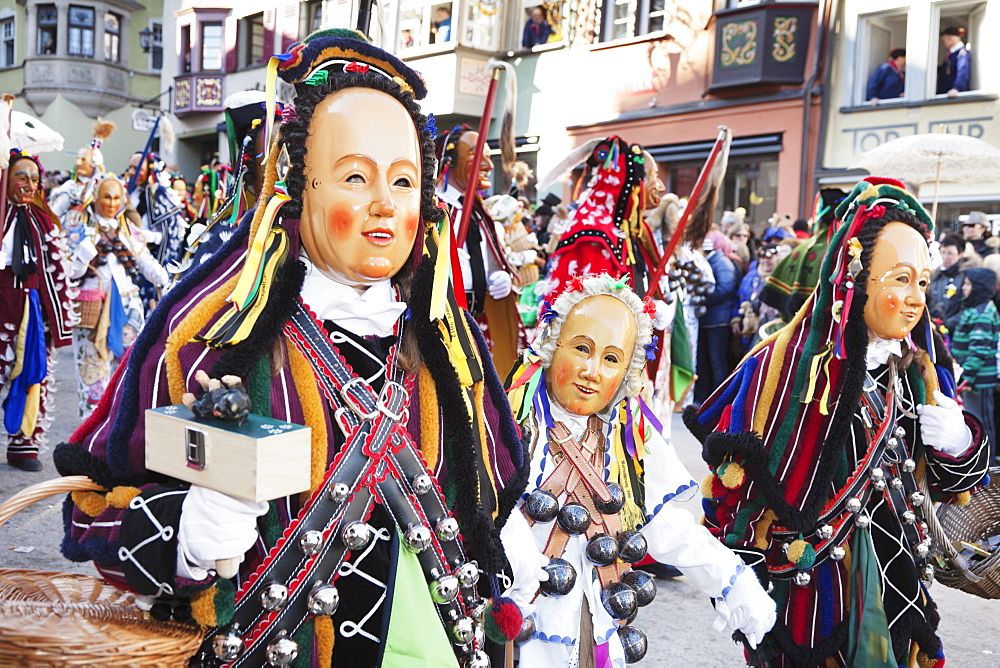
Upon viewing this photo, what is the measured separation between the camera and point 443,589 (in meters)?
2.00

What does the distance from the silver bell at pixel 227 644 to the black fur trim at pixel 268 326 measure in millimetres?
482

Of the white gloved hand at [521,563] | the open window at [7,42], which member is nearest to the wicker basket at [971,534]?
the white gloved hand at [521,563]

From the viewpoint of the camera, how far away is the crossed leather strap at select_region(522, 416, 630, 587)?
2807 mm

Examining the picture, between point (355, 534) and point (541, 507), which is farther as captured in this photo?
point (541, 507)

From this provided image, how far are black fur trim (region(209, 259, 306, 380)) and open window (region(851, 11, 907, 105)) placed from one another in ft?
40.6

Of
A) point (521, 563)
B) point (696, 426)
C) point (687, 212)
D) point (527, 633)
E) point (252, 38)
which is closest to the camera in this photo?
point (521, 563)

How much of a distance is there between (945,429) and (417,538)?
2.11 metres

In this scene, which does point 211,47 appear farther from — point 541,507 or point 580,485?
point 541,507

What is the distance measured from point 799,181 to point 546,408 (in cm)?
1134

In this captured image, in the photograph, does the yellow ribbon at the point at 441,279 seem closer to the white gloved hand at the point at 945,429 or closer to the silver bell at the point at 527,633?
the silver bell at the point at 527,633

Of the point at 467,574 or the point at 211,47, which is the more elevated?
the point at 211,47

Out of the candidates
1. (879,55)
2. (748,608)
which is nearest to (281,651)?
(748,608)

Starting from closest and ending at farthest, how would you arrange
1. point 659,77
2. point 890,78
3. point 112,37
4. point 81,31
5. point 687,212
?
1. point 687,212
2. point 890,78
3. point 659,77
4. point 81,31
5. point 112,37

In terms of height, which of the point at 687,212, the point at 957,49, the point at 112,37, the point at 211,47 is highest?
the point at 112,37
